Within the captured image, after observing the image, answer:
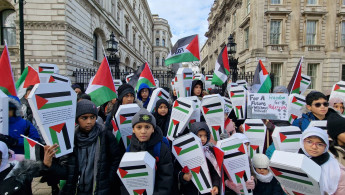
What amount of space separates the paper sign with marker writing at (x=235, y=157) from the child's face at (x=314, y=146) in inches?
24.3

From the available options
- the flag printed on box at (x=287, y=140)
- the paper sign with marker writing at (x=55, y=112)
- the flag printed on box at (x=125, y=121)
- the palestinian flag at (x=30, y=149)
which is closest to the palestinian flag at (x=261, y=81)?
the flag printed on box at (x=287, y=140)

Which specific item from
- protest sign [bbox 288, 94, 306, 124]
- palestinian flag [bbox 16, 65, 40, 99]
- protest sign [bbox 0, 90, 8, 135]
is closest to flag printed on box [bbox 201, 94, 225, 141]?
protest sign [bbox 288, 94, 306, 124]

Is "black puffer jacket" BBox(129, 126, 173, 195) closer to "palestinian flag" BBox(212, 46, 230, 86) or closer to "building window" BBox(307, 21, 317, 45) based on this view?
"palestinian flag" BBox(212, 46, 230, 86)

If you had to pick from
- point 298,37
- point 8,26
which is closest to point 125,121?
point 8,26

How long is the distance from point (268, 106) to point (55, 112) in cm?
344

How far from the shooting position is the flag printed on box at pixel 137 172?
164 cm

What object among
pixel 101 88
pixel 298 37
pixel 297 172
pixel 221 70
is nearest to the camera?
pixel 297 172

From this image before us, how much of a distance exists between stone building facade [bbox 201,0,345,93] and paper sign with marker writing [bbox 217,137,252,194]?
17007mm

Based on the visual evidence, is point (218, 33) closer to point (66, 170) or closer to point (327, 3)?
point (327, 3)

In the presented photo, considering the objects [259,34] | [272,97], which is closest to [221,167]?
[272,97]

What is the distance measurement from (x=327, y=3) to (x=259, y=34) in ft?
23.6

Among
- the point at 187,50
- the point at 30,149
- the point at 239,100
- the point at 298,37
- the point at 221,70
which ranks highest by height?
the point at 298,37

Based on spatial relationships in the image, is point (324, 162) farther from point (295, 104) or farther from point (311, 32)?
point (311, 32)

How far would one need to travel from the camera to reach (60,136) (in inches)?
73.1
